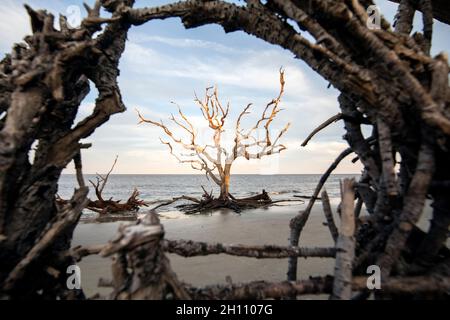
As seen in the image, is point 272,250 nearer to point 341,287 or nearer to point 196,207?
point 341,287

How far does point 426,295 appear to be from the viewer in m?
1.26

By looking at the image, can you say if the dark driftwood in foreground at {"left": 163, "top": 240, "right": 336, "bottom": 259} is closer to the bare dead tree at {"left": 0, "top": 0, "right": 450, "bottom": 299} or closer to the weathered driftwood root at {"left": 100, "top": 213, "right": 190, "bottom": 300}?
the bare dead tree at {"left": 0, "top": 0, "right": 450, "bottom": 299}

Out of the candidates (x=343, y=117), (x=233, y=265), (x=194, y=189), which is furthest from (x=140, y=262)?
(x=194, y=189)

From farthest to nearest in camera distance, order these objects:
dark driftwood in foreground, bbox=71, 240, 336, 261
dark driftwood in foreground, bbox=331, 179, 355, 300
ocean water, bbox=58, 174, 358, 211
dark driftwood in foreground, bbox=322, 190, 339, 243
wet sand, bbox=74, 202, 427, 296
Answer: ocean water, bbox=58, 174, 358, 211
wet sand, bbox=74, 202, 427, 296
dark driftwood in foreground, bbox=322, 190, 339, 243
dark driftwood in foreground, bbox=71, 240, 336, 261
dark driftwood in foreground, bbox=331, 179, 355, 300

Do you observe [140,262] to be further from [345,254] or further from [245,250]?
[345,254]

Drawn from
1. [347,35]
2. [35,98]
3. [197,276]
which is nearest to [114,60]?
[35,98]

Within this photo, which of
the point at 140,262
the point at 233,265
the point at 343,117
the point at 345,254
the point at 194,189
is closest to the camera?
the point at 140,262

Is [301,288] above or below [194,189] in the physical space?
above

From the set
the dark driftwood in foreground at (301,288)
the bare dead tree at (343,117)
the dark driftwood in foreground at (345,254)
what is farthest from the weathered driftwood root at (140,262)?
the dark driftwood in foreground at (345,254)

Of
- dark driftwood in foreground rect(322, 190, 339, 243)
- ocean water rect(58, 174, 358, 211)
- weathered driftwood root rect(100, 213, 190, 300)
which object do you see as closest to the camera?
weathered driftwood root rect(100, 213, 190, 300)

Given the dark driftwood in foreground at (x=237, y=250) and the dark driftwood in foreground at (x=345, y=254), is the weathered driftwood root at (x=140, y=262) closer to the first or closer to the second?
the dark driftwood in foreground at (x=237, y=250)

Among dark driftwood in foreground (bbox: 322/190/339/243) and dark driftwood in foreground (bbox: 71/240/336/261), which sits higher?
dark driftwood in foreground (bbox: 322/190/339/243)

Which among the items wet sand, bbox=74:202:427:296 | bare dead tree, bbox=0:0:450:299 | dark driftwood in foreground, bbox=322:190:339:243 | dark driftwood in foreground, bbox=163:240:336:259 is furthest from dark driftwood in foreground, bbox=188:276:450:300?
wet sand, bbox=74:202:427:296
